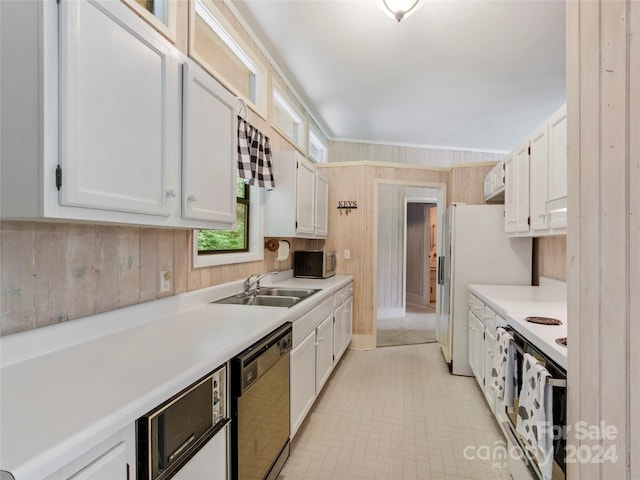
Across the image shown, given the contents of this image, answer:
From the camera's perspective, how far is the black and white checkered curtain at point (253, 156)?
2.49 m

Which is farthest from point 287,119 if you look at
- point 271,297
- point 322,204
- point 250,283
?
point 271,297

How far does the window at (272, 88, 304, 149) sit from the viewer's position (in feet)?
11.6

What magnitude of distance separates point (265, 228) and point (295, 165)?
2.11 ft

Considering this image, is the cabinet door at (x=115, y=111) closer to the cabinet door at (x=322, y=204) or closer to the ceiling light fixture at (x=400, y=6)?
the ceiling light fixture at (x=400, y=6)

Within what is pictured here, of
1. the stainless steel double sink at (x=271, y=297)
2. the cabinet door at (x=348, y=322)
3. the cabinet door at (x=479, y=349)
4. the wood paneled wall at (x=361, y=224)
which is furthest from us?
the wood paneled wall at (x=361, y=224)

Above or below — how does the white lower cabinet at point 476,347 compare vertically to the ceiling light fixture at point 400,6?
below

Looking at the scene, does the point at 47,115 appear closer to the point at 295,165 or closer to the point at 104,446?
the point at 104,446

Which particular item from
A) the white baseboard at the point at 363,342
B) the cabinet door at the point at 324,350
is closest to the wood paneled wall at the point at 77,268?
the cabinet door at the point at 324,350

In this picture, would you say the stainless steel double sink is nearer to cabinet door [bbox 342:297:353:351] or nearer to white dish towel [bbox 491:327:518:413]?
cabinet door [bbox 342:297:353:351]

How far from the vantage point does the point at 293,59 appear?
10.7 ft

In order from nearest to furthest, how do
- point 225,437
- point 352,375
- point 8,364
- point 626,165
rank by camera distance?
point 626,165 → point 8,364 → point 225,437 → point 352,375

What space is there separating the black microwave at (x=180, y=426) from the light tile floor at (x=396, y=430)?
1034 millimetres

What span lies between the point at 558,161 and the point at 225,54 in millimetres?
2464

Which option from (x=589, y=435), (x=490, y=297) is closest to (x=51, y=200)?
(x=589, y=435)
